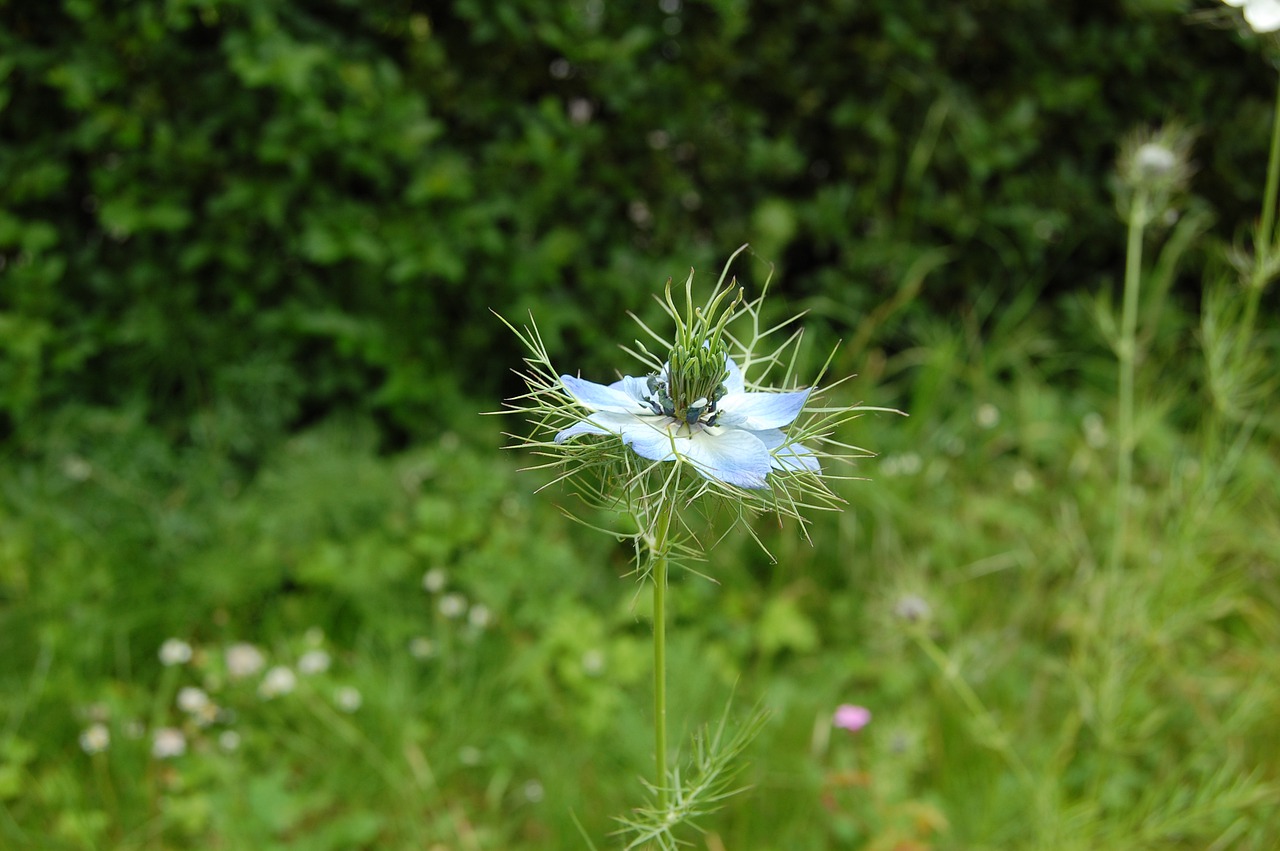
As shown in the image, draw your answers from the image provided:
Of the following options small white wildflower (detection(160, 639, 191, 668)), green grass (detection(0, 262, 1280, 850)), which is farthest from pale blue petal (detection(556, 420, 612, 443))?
small white wildflower (detection(160, 639, 191, 668))

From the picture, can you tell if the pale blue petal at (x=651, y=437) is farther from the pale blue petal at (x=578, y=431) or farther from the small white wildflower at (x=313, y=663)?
the small white wildflower at (x=313, y=663)

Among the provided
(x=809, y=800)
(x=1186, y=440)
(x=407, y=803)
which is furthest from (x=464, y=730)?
(x=1186, y=440)

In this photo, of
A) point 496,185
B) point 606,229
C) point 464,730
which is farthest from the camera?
point 606,229

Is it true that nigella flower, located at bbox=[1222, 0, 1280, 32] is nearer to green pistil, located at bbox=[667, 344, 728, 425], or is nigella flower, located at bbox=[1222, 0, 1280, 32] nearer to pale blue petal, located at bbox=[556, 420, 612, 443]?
green pistil, located at bbox=[667, 344, 728, 425]

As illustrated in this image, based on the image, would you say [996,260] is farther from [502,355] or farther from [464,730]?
[464,730]

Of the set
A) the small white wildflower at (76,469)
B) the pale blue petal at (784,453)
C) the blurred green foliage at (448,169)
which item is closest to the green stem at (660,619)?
the pale blue petal at (784,453)
